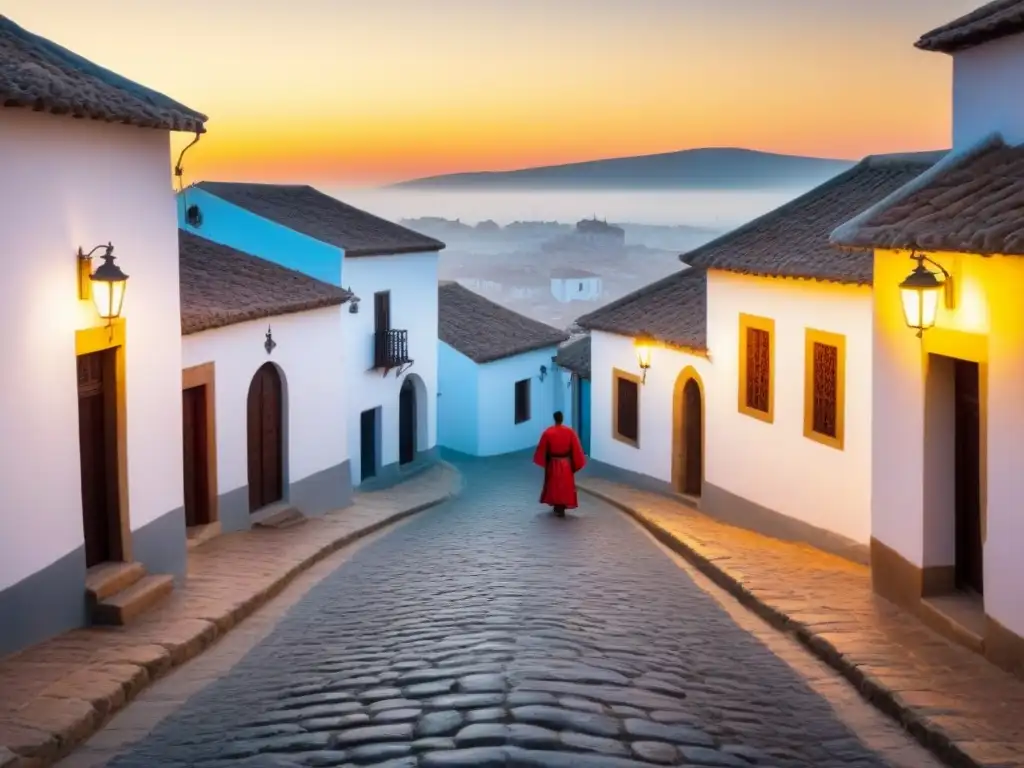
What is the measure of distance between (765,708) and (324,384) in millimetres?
11633

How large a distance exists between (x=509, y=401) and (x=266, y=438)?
58.9 feet

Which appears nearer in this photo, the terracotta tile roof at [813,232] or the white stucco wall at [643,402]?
the terracotta tile roof at [813,232]

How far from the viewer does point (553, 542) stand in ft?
50.7

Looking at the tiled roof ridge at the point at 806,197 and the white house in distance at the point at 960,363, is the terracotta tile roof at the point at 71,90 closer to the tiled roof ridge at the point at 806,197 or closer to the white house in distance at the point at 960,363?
the white house in distance at the point at 960,363

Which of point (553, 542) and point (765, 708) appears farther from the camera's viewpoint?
point (553, 542)

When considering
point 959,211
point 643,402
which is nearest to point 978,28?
point 959,211

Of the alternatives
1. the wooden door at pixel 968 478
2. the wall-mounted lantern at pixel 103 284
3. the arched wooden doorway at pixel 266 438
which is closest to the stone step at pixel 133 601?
the wall-mounted lantern at pixel 103 284

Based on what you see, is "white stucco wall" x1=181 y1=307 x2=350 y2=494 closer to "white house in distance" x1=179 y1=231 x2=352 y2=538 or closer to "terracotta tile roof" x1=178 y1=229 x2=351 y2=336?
"white house in distance" x1=179 y1=231 x2=352 y2=538

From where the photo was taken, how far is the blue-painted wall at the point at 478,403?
110ft

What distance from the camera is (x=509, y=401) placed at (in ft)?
114

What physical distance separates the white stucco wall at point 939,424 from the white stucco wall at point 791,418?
3652 millimetres

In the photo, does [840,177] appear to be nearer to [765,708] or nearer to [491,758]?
[765,708]

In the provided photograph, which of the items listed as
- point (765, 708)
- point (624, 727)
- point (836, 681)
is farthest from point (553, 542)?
point (624, 727)

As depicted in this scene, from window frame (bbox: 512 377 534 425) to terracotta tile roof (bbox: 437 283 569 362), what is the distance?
932 millimetres
